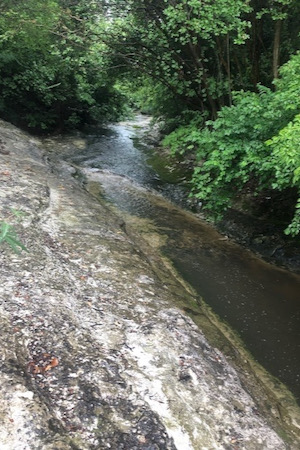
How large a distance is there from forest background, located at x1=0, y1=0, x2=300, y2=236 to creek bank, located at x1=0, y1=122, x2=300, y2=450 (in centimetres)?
263

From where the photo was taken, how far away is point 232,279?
7.92 m

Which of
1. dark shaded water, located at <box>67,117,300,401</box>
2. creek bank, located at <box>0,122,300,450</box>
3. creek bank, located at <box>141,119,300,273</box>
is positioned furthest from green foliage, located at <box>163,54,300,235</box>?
creek bank, located at <box>0,122,300,450</box>

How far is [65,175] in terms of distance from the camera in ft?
40.0

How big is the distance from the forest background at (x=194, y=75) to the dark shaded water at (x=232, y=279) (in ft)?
3.34

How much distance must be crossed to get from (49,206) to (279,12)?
722cm

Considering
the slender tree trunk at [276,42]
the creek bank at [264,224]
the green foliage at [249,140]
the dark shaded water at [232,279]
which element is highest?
the slender tree trunk at [276,42]

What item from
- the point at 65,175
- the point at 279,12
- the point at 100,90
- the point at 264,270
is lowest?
the point at 65,175

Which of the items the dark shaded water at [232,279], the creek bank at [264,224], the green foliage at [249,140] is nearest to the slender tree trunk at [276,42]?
the green foliage at [249,140]

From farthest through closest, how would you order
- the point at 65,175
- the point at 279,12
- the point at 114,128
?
1. the point at 114,128
2. the point at 65,175
3. the point at 279,12

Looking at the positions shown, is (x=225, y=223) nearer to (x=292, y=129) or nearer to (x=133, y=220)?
(x=133, y=220)

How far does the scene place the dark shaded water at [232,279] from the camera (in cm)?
612

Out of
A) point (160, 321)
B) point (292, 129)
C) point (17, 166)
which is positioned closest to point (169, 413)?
point (160, 321)

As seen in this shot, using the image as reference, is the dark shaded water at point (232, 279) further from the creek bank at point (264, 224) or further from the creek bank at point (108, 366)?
the creek bank at point (108, 366)

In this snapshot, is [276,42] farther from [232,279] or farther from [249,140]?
[232,279]
